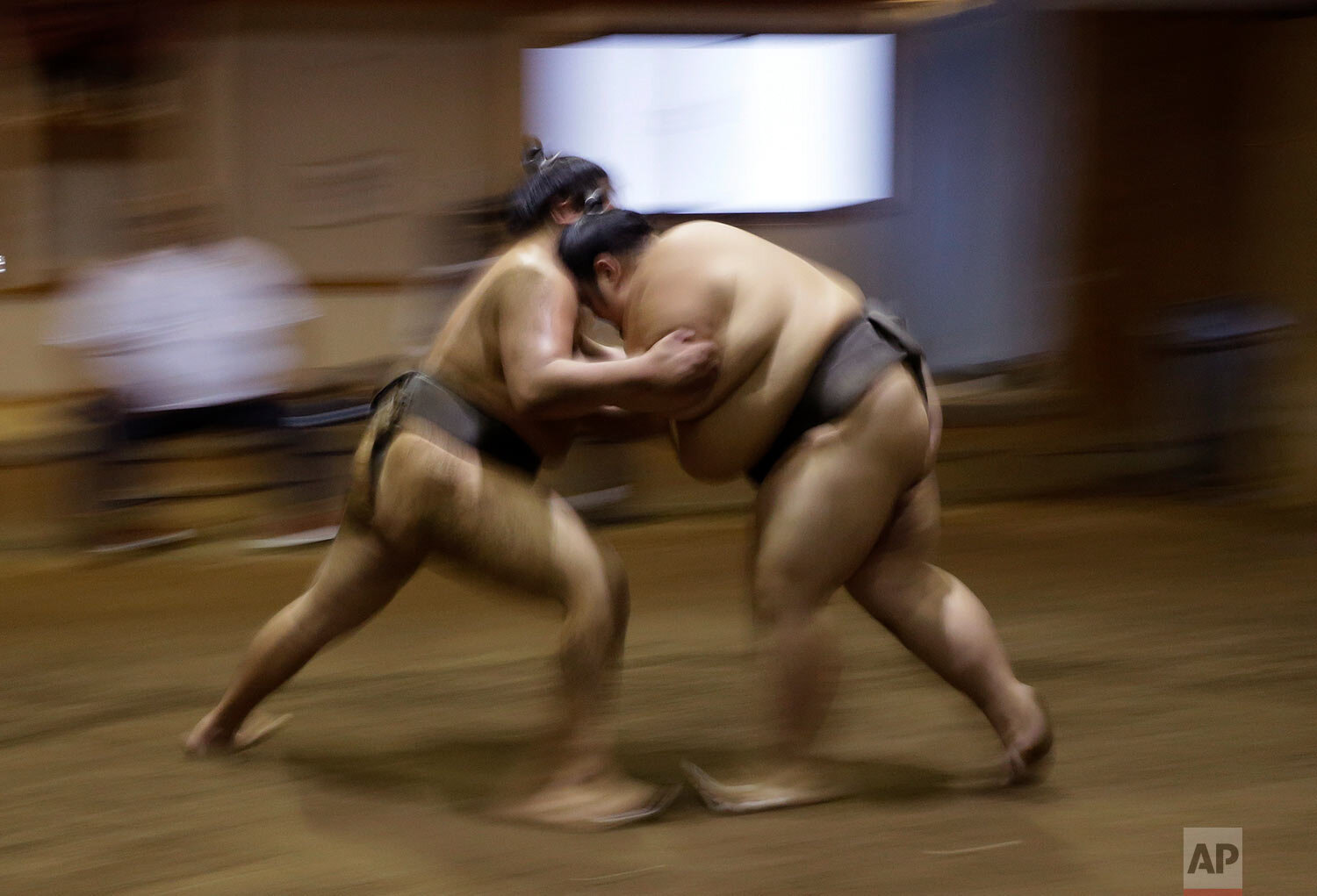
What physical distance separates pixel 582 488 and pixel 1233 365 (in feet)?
9.50

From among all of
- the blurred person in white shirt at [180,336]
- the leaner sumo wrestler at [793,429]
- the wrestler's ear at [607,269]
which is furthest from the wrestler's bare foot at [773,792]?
the blurred person in white shirt at [180,336]

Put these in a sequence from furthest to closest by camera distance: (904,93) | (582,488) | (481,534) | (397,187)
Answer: (904,93) < (397,187) < (582,488) < (481,534)

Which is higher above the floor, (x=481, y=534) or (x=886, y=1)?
(x=886, y=1)

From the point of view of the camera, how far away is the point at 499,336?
234cm

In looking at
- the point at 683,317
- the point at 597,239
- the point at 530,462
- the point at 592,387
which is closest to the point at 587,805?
the point at 530,462

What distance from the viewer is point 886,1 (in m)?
6.59

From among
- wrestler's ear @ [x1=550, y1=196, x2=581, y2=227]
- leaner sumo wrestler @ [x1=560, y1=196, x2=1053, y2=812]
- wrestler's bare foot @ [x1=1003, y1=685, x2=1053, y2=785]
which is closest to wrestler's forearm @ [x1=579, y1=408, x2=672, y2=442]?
leaner sumo wrestler @ [x1=560, y1=196, x2=1053, y2=812]

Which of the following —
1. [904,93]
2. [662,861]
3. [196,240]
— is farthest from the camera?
[904,93]

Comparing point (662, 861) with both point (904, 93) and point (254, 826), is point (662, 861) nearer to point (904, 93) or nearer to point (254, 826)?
point (254, 826)

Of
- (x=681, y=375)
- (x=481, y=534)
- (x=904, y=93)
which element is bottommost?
(x=481, y=534)

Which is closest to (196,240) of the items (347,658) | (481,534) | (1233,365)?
(347,658)

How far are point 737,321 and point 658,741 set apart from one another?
3.25 ft

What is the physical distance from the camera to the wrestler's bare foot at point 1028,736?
7.86ft

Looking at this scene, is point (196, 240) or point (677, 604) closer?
point (677, 604)
